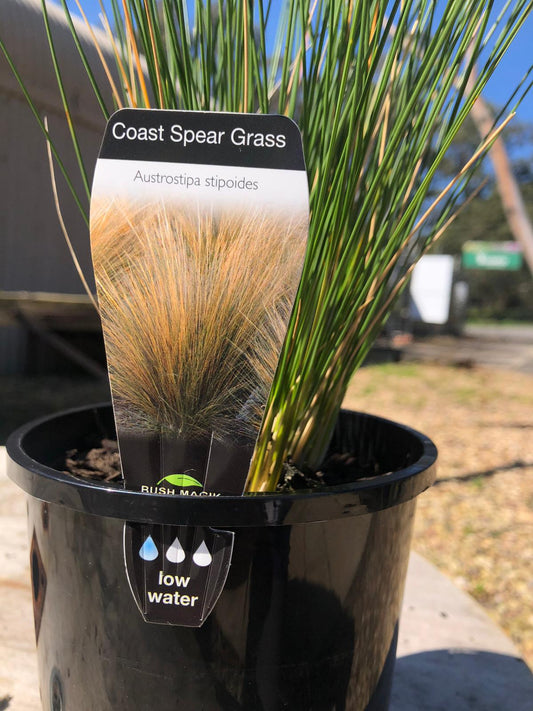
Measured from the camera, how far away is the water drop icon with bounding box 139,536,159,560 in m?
0.44

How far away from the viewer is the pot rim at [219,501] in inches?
16.5

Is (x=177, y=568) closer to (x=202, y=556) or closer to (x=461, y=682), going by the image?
(x=202, y=556)

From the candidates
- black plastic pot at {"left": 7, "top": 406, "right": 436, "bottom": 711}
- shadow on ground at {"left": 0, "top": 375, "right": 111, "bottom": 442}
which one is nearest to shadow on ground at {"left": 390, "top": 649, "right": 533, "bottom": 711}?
black plastic pot at {"left": 7, "top": 406, "right": 436, "bottom": 711}

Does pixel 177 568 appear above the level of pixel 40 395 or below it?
above

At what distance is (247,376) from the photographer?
17.7 inches

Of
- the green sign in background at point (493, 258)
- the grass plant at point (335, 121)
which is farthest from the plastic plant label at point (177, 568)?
the green sign in background at point (493, 258)

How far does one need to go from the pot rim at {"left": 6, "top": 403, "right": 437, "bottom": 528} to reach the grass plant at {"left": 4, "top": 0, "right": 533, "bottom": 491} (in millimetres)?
119

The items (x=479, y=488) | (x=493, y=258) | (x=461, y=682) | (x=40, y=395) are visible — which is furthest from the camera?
(x=493, y=258)

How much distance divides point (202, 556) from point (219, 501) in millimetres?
51

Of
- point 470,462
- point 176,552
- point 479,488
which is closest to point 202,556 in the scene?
point 176,552

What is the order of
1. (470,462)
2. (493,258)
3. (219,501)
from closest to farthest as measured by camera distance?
(219,501)
(470,462)
(493,258)

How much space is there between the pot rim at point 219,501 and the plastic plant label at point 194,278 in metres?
0.03

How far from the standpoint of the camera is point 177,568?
44 centimetres

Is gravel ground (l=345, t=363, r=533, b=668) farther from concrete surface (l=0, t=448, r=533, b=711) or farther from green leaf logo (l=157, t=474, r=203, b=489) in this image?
green leaf logo (l=157, t=474, r=203, b=489)
